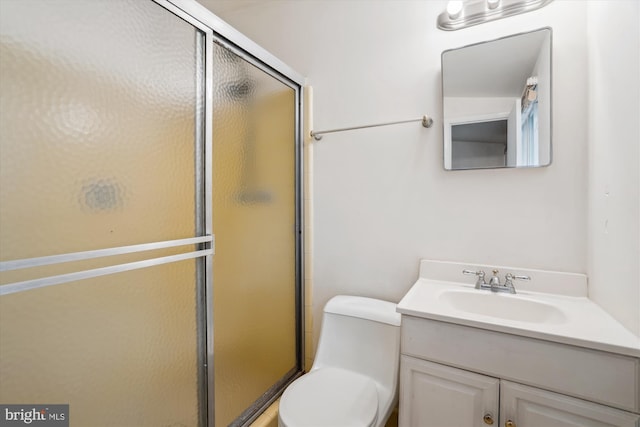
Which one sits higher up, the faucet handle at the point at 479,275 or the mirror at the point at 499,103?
the mirror at the point at 499,103

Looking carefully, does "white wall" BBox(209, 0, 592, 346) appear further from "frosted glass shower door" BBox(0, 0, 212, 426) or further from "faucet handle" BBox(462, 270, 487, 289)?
"frosted glass shower door" BBox(0, 0, 212, 426)

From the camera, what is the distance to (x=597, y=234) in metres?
1.19

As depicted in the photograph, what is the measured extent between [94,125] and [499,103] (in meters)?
1.58

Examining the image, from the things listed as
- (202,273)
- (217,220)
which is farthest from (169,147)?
(202,273)

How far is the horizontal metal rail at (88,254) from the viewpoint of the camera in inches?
29.0

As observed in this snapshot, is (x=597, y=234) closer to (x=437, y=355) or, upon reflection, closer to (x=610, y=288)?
(x=610, y=288)

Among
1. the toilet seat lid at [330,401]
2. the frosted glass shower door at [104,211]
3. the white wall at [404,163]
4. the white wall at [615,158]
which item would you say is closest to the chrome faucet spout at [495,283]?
the white wall at [404,163]

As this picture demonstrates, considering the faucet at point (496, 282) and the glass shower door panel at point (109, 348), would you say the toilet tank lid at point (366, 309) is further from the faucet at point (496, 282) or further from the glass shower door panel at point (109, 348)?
the glass shower door panel at point (109, 348)

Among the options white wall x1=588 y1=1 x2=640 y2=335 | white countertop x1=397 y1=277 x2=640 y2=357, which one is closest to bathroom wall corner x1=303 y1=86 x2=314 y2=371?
white countertop x1=397 y1=277 x2=640 y2=357

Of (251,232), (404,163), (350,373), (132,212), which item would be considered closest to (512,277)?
(404,163)

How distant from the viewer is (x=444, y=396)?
1086 millimetres

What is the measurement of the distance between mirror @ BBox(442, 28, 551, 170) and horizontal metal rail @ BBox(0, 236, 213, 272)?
126cm

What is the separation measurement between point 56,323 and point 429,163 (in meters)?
1.58

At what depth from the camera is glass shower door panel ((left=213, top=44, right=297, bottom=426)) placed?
130cm
